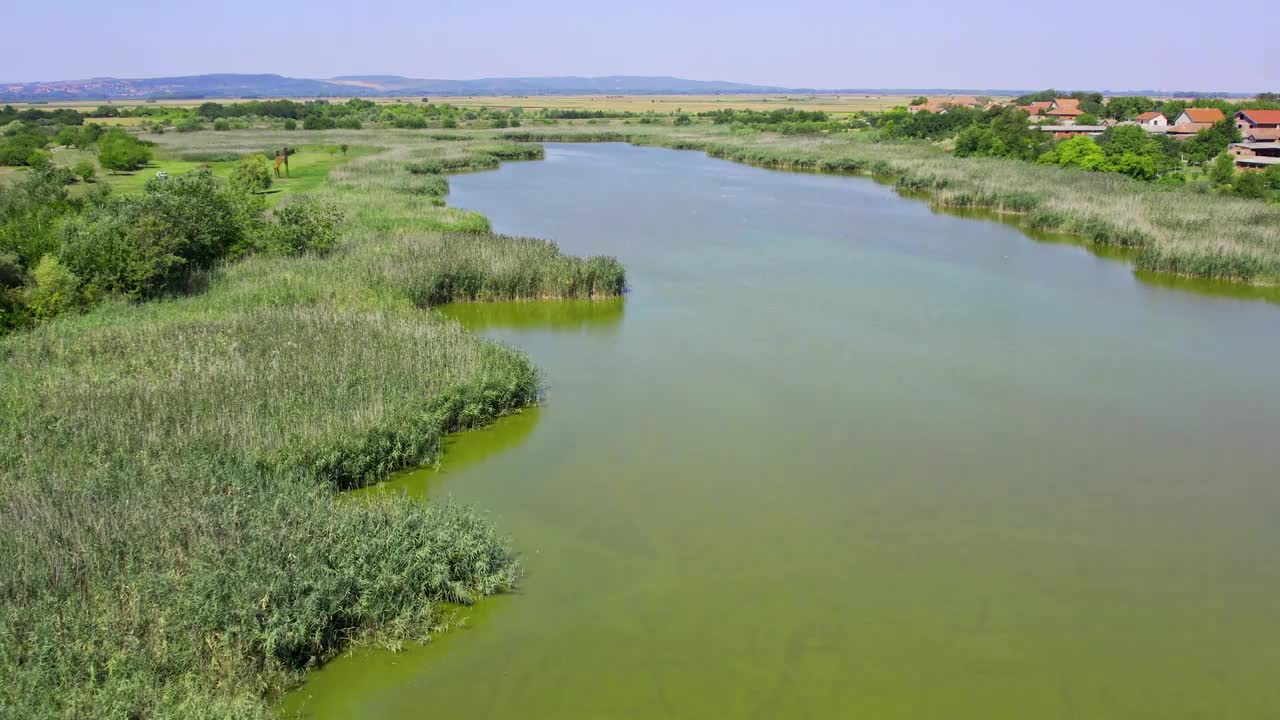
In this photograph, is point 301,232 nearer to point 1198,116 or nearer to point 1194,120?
point 1194,120

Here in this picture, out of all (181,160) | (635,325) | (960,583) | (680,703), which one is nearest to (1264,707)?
(960,583)

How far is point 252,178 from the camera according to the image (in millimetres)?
24625

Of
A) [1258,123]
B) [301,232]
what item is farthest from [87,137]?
[1258,123]

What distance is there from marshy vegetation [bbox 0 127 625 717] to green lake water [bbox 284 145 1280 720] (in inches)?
19.4

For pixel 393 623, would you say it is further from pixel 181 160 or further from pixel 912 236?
pixel 181 160

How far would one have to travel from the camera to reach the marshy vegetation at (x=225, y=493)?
19.5ft

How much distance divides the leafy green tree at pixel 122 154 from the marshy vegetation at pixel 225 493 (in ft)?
67.3

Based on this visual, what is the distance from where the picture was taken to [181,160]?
36844 millimetres

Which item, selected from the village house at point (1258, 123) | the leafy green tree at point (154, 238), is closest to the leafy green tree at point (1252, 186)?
the village house at point (1258, 123)

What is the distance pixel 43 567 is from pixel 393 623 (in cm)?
250

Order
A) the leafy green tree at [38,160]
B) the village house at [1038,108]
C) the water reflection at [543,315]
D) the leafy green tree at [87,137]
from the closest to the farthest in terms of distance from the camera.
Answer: the water reflection at [543,315], the leafy green tree at [38,160], the leafy green tree at [87,137], the village house at [1038,108]

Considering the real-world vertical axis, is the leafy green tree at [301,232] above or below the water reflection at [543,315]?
above

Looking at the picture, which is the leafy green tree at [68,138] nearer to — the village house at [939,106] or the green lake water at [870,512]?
the green lake water at [870,512]

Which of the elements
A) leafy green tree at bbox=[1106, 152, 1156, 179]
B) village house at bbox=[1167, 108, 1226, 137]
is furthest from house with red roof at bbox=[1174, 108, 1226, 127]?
leafy green tree at bbox=[1106, 152, 1156, 179]
